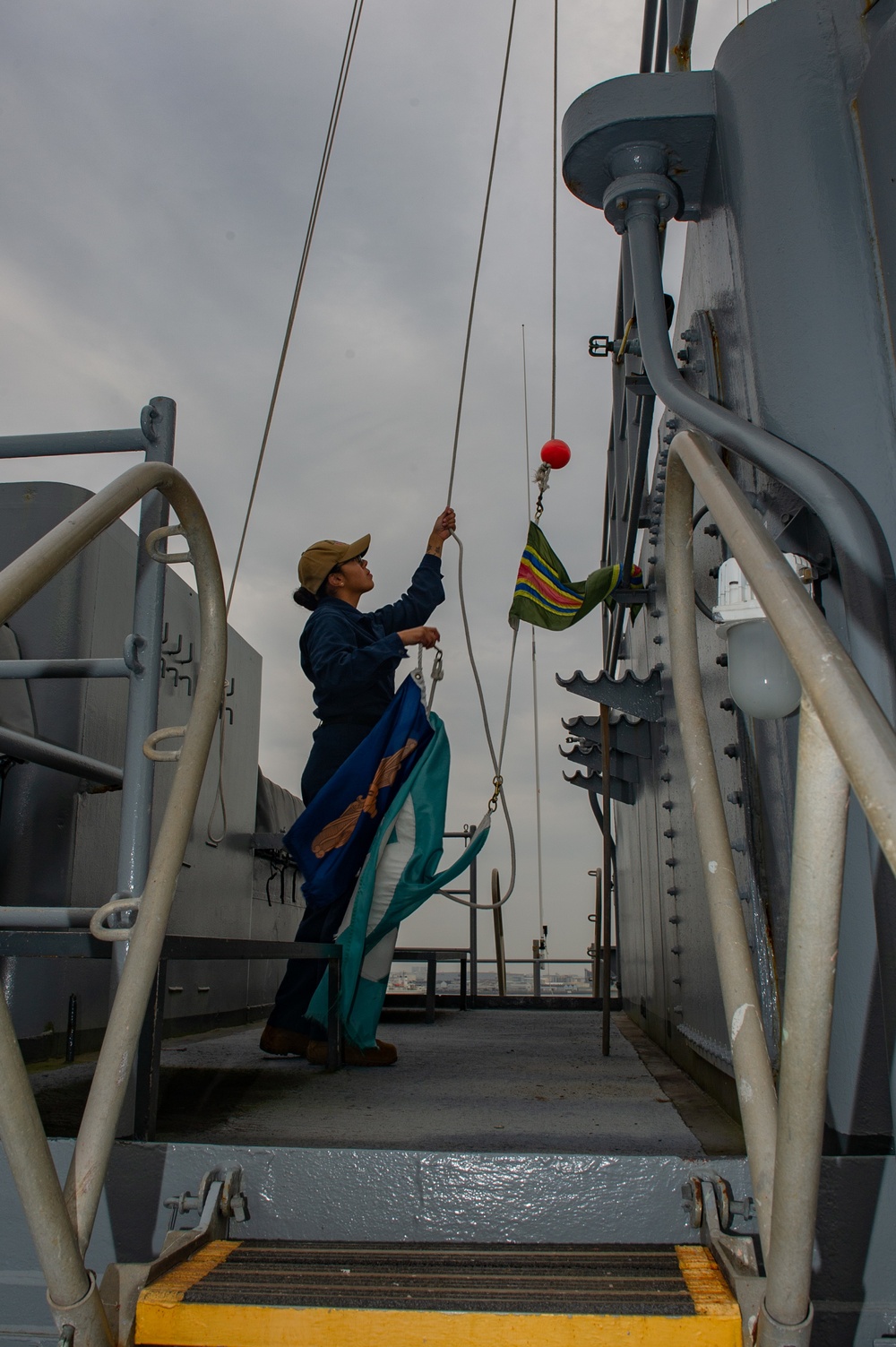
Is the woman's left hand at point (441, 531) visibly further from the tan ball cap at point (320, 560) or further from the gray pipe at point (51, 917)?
the gray pipe at point (51, 917)

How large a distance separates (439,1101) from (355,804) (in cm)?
102

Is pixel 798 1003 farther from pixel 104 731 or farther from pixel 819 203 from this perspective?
pixel 104 731

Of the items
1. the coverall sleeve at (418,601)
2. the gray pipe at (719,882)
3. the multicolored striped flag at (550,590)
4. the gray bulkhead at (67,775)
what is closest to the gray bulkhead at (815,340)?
the gray pipe at (719,882)

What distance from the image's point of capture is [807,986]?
2.68ft

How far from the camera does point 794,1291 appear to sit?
2.83 ft

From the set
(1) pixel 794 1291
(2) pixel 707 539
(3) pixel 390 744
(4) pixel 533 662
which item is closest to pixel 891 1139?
(1) pixel 794 1291

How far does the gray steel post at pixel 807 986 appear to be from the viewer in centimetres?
81

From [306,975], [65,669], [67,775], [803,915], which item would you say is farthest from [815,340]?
[67,775]

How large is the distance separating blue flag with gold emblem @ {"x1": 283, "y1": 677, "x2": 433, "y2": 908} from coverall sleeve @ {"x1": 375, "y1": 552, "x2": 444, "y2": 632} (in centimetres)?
61

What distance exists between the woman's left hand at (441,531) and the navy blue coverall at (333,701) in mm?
418

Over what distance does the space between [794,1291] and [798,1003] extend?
0.92ft

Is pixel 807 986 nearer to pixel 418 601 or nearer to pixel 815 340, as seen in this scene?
pixel 815 340

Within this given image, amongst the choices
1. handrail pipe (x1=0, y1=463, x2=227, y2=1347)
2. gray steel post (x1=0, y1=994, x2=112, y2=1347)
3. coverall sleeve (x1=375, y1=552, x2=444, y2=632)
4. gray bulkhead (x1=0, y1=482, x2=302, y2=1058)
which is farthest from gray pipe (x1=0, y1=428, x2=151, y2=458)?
coverall sleeve (x1=375, y1=552, x2=444, y2=632)

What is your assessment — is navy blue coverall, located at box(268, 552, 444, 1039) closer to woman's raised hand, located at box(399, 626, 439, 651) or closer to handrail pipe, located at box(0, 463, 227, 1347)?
woman's raised hand, located at box(399, 626, 439, 651)
